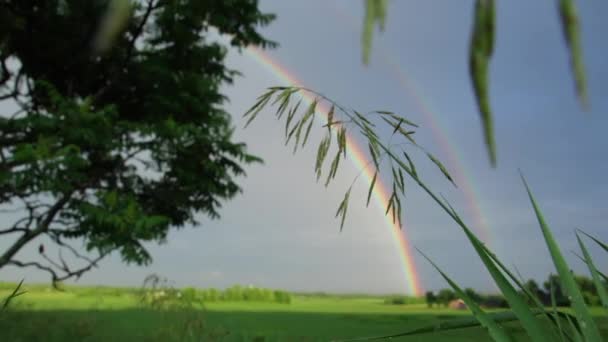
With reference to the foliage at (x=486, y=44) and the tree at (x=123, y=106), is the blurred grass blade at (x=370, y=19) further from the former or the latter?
the tree at (x=123, y=106)

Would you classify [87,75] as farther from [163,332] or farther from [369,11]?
[369,11]

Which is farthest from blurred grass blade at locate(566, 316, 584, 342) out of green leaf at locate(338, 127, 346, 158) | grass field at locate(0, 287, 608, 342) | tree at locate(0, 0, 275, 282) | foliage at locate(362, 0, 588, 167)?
tree at locate(0, 0, 275, 282)

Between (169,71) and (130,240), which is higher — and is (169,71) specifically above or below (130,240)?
above

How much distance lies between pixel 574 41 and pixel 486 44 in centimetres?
7

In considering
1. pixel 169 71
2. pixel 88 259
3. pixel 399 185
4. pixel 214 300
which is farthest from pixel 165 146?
pixel 399 185

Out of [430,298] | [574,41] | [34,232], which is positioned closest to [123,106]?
[34,232]

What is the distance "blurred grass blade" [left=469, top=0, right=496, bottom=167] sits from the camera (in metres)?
0.45

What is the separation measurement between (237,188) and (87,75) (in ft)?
9.50

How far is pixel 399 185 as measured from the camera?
142 cm

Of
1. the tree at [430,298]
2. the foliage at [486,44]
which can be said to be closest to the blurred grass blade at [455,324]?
the foliage at [486,44]

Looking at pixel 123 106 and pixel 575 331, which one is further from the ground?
pixel 123 106

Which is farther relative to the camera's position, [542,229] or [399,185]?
[399,185]

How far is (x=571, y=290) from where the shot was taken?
1125mm

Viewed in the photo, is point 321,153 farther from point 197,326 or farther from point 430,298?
point 430,298
